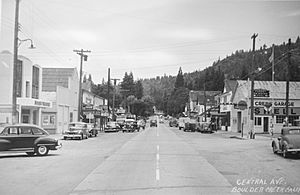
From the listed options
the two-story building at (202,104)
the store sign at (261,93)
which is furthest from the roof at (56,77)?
the two-story building at (202,104)

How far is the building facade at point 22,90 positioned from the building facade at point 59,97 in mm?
2334

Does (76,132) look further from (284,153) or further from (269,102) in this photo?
(269,102)

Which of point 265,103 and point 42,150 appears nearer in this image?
point 42,150

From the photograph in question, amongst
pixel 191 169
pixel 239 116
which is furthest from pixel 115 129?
pixel 191 169

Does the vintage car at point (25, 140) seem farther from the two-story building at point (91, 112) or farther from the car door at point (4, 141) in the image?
the two-story building at point (91, 112)

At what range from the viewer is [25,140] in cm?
2117

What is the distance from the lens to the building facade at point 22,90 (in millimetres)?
39906

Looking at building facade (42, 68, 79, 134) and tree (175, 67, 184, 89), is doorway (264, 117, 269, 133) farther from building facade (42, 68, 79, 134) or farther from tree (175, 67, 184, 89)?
tree (175, 67, 184, 89)

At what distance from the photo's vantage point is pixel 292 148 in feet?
69.9

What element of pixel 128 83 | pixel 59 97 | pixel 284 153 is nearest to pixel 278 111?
pixel 59 97

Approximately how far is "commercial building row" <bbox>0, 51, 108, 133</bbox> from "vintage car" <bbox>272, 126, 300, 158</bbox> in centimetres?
2255

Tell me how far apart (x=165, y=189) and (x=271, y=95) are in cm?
5069

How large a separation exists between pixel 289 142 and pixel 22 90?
3028 cm

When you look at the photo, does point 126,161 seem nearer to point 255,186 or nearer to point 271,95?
point 255,186
